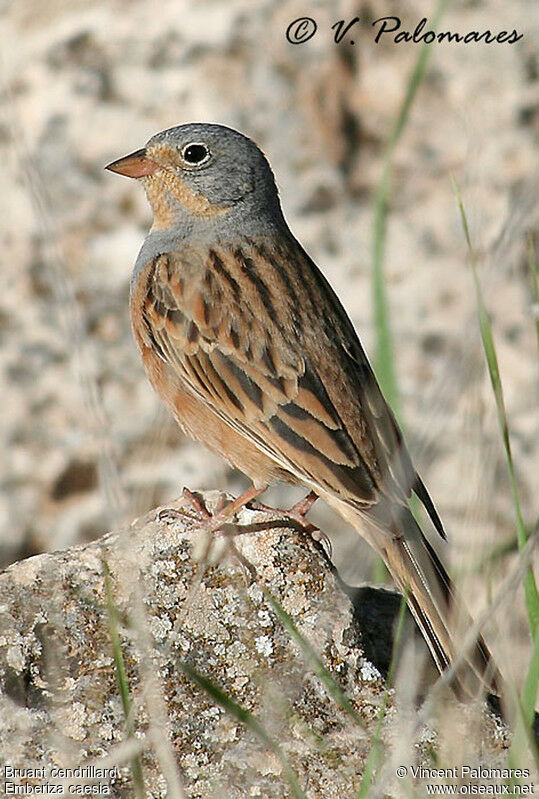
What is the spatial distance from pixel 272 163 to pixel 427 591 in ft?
11.0

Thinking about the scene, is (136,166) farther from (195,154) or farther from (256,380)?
(256,380)

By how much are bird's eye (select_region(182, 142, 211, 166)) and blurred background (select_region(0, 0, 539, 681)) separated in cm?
163

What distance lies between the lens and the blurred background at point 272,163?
21.0 ft

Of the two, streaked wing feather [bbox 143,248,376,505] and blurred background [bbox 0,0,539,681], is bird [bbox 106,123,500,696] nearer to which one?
streaked wing feather [bbox 143,248,376,505]

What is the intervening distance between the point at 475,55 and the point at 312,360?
301cm

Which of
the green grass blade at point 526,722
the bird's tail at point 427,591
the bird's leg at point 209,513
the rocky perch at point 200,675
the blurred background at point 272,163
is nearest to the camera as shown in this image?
the green grass blade at point 526,722

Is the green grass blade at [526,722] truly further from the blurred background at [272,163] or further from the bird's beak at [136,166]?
the blurred background at [272,163]

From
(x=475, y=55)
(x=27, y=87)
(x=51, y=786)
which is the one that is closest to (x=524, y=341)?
(x=475, y=55)

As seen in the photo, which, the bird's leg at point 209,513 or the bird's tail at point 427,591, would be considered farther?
the bird's leg at point 209,513

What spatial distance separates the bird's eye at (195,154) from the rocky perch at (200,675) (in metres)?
1.57

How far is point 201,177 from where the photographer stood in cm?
482

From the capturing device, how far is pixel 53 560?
3.67 metres

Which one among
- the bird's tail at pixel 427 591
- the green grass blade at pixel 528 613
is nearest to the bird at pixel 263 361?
the bird's tail at pixel 427 591

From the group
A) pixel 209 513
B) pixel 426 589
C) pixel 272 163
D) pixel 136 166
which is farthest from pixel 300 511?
pixel 272 163
